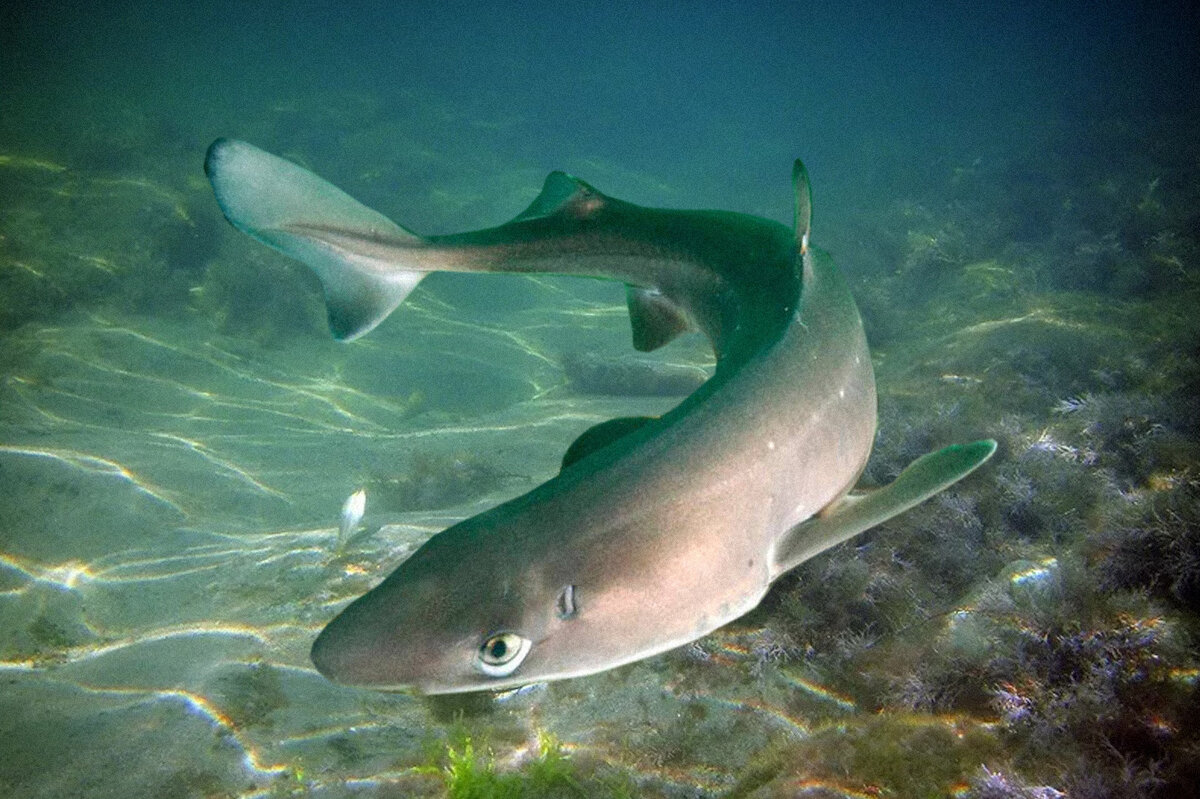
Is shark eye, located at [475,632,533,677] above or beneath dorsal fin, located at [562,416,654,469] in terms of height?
beneath

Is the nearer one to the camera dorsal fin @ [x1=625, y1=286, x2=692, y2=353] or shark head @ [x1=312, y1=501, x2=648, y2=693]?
shark head @ [x1=312, y1=501, x2=648, y2=693]

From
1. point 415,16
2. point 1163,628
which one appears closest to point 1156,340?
point 1163,628

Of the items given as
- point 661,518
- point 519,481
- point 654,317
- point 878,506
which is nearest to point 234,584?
point 519,481

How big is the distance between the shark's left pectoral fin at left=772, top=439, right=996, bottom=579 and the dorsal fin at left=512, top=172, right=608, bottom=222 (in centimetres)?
282

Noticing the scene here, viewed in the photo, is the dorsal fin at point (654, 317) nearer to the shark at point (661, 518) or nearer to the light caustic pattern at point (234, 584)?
the shark at point (661, 518)

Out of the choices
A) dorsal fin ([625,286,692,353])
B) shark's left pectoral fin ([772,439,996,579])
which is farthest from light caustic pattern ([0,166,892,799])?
dorsal fin ([625,286,692,353])

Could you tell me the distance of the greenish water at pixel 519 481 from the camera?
309cm

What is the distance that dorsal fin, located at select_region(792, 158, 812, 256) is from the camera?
10.5 feet

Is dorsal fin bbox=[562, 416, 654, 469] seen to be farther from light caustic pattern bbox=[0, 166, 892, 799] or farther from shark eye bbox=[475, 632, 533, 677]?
light caustic pattern bbox=[0, 166, 892, 799]

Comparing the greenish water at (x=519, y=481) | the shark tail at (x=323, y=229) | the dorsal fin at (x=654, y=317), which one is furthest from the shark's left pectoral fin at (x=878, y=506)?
the shark tail at (x=323, y=229)

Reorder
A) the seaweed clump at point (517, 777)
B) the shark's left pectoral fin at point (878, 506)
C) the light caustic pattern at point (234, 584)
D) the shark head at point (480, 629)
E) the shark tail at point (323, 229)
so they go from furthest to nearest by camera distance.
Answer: the shark tail at point (323, 229) < the light caustic pattern at point (234, 584) < the seaweed clump at point (517, 777) < the shark's left pectoral fin at point (878, 506) < the shark head at point (480, 629)

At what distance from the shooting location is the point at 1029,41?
375 ft

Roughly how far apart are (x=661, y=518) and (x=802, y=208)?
2011mm

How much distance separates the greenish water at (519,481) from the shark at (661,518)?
1371 mm
